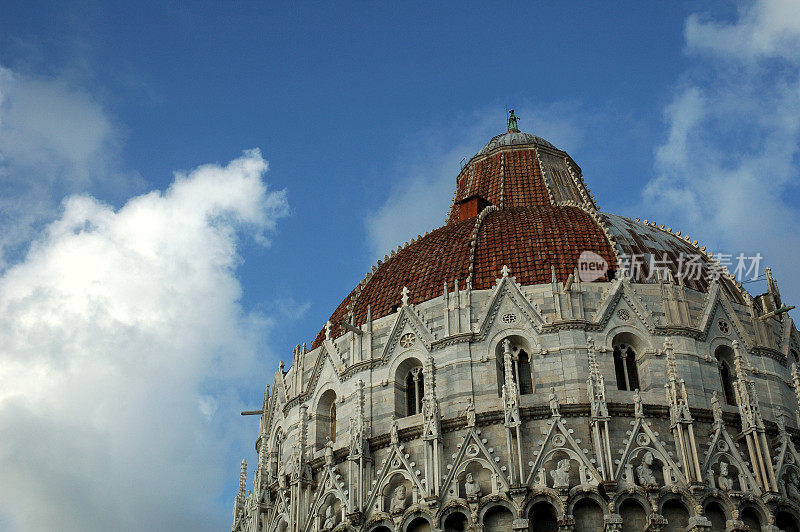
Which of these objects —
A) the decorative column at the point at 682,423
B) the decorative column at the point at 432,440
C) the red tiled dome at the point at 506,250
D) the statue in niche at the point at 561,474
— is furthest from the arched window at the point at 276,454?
the decorative column at the point at 682,423

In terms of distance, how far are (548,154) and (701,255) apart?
39.8ft

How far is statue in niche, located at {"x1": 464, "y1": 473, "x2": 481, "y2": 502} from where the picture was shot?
3172cm

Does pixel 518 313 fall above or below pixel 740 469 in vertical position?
above

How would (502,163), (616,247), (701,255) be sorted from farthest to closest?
1. (502,163)
2. (701,255)
3. (616,247)

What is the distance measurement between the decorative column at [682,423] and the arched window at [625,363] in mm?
1345

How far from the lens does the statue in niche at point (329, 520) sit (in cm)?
3438

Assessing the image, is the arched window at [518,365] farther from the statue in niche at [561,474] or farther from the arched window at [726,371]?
the arched window at [726,371]

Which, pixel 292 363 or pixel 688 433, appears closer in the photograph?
pixel 688 433

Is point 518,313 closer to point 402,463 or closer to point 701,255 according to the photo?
point 402,463

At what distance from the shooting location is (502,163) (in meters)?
49.9

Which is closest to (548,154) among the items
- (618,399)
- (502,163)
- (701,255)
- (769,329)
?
(502,163)

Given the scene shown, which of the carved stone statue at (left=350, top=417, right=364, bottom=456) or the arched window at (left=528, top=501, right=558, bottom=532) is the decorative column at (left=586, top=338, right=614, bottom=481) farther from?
the carved stone statue at (left=350, top=417, right=364, bottom=456)

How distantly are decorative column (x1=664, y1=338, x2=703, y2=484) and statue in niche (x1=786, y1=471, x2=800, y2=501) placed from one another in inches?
148

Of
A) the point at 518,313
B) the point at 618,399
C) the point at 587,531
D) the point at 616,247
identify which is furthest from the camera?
the point at 616,247
